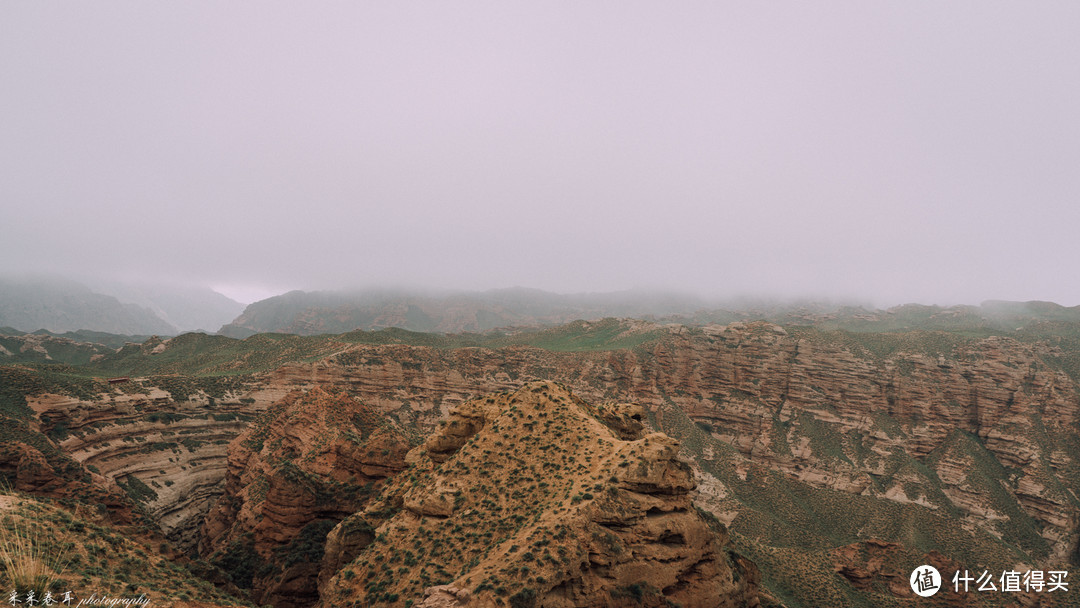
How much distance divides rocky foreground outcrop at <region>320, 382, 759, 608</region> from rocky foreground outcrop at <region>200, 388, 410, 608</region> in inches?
242

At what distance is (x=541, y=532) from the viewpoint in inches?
664

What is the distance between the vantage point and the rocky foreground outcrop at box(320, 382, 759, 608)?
1589 cm

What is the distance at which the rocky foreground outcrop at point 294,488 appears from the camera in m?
25.4

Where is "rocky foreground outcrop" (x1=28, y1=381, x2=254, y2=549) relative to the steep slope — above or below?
below

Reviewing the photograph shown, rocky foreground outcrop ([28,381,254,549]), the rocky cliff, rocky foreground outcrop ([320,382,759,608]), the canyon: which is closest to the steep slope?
rocky foreground outcrop ([320,382,759,608])

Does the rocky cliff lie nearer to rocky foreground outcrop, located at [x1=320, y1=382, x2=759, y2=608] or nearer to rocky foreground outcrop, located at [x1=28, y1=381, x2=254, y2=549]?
rocky foreground outcrop, located at [x1=28, y1=381, x2=254, y2=549]

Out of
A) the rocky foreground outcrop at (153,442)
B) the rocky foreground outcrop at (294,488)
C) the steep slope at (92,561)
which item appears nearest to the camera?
the steep slope at (92,561)

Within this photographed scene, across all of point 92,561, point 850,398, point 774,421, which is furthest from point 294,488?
point 850,398

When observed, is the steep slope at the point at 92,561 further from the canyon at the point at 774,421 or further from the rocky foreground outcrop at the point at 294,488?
the canyon at the point at 774,421

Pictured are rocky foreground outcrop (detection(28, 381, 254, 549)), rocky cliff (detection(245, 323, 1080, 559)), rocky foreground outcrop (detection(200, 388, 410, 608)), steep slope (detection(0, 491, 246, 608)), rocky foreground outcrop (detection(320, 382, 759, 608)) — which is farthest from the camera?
rocky cliff (detection(245, 323, 1080, 559))

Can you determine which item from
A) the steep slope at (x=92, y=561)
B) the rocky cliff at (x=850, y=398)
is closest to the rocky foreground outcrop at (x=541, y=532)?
the steep slope at (x=92, y=561)

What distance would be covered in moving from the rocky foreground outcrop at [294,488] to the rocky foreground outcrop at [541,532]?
242 inches

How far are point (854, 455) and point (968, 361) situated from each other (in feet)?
124

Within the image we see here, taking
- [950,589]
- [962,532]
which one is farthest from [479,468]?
[962,532]
